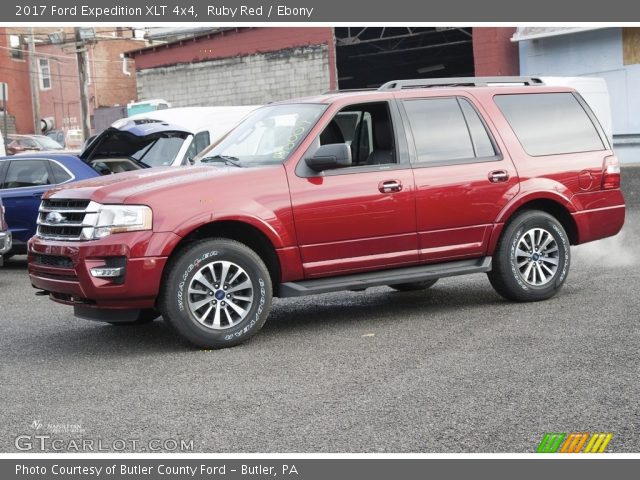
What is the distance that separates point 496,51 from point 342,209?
2130 centimetres

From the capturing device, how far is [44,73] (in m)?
55.1

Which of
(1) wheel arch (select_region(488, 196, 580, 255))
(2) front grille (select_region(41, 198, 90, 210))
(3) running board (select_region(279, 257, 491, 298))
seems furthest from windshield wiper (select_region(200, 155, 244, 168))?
(1) wheel arch (select_region(488, 196, 580, 255))

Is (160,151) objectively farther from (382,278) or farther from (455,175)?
(382,278)

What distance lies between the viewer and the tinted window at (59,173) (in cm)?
1333

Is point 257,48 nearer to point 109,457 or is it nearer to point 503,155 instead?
point 503,155

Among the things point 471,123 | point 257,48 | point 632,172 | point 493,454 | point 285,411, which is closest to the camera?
point 493,454

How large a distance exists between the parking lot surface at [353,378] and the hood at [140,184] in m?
1.15

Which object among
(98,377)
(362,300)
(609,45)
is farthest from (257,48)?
(98,377)

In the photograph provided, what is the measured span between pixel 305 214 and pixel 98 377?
202 centimetres

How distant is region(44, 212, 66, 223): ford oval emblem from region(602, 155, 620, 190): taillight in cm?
479

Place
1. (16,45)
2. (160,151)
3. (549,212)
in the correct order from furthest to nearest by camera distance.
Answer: (16,45) < (160,151) < (549,212)

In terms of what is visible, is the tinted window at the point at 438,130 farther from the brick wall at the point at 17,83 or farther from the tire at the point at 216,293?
the brick wall at the point at 17,83

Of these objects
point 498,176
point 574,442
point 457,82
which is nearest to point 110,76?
point 457,82

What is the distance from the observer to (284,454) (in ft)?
14.8
